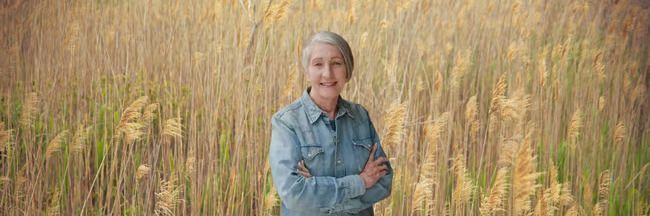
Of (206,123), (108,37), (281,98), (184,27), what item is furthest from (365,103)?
(108,37)

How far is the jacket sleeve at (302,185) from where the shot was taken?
1.17m

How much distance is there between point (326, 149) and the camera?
1.23 metres

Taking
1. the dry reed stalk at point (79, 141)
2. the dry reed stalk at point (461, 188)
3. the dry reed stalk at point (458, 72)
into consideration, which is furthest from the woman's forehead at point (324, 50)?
the dry reed stalk at point (458, 72)

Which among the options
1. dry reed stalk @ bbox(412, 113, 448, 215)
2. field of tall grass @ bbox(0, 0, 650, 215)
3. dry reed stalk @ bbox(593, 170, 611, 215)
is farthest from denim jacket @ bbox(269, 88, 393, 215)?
dry reed stalk @ bbox(593, 170, 611, 215)

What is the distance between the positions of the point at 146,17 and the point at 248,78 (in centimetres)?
50

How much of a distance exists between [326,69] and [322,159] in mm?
155

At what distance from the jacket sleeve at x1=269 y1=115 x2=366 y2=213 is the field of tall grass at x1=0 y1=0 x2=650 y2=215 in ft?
1.99

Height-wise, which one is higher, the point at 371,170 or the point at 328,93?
the point at 328,93

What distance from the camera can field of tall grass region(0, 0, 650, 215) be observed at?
6.77ft

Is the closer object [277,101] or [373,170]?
[373,170]

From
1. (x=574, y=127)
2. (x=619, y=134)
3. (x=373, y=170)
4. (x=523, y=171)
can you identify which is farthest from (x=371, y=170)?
(x=619, y=134)

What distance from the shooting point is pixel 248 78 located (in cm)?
228

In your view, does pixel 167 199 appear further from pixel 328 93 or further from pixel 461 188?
pixel 328 93

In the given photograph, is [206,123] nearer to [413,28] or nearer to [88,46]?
[88,46]
